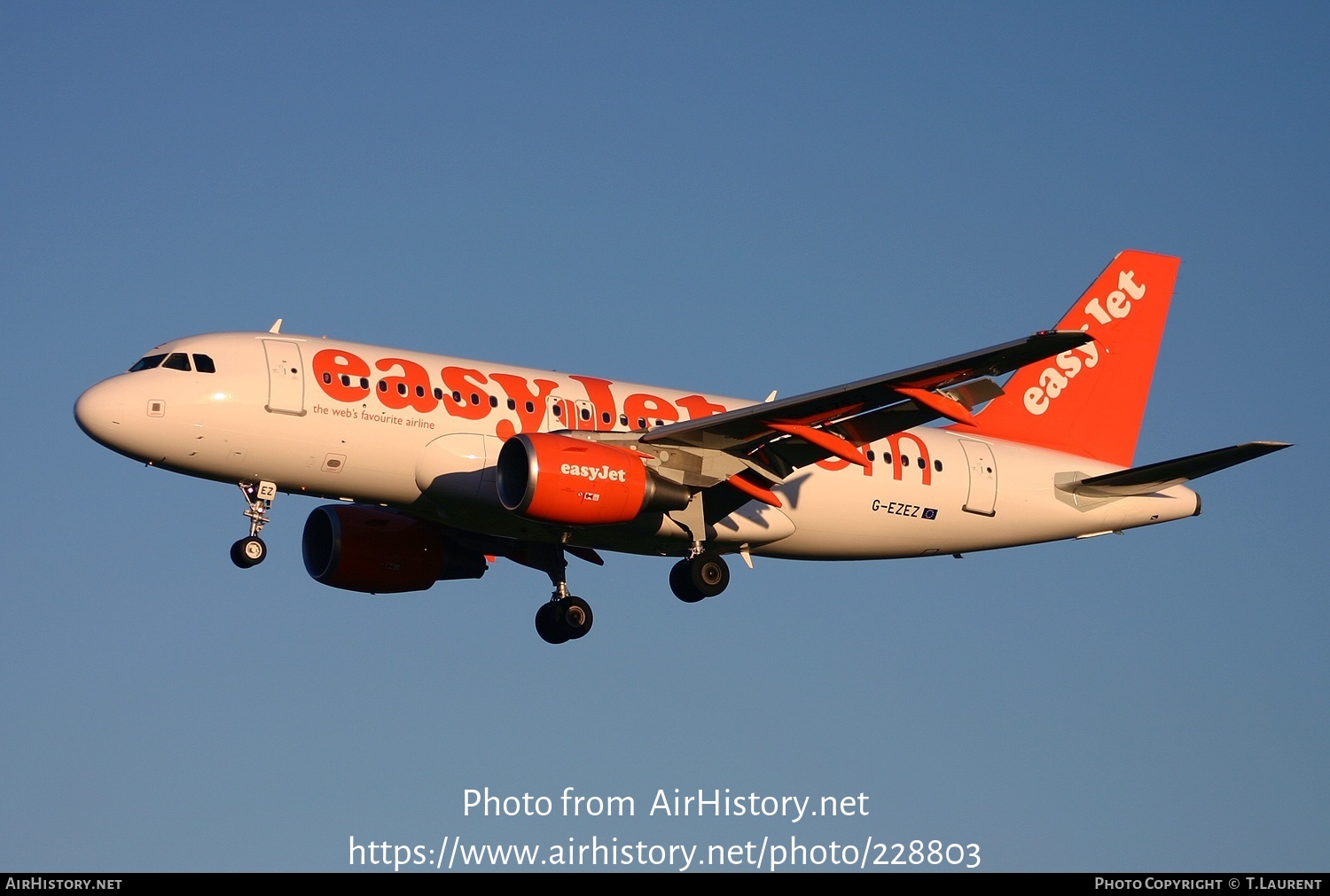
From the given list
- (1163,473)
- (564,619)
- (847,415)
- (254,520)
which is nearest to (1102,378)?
(1163,473)

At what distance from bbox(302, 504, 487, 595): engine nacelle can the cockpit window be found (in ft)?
20.9

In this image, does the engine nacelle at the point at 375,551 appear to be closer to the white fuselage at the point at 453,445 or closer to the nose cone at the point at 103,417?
the white fuselage at the point at 453,445

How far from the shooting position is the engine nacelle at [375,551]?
38.6m

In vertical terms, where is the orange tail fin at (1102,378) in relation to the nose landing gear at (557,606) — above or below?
above

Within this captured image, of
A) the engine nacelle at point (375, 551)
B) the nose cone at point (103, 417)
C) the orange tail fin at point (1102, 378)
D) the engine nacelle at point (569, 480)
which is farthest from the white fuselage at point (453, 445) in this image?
the engine nacelle at point (375, 551)

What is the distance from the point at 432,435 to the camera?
3406cm

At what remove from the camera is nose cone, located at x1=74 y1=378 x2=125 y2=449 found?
3291 centimetres

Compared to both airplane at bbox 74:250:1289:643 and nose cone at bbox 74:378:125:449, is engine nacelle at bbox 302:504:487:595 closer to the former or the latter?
airplane at bbox 74:250:1289:643

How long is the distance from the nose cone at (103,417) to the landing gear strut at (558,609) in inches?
401

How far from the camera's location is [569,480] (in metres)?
33.1

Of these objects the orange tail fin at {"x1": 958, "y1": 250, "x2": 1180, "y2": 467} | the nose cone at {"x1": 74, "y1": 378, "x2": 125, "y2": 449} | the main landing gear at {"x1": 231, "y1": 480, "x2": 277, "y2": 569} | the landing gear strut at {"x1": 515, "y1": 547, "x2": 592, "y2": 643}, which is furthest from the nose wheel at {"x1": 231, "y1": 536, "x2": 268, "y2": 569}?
the orange tail fin at {"x1": 958, "y1": 250, "x2": 1180, "y2": 467}

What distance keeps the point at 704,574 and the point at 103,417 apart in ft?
41.1
